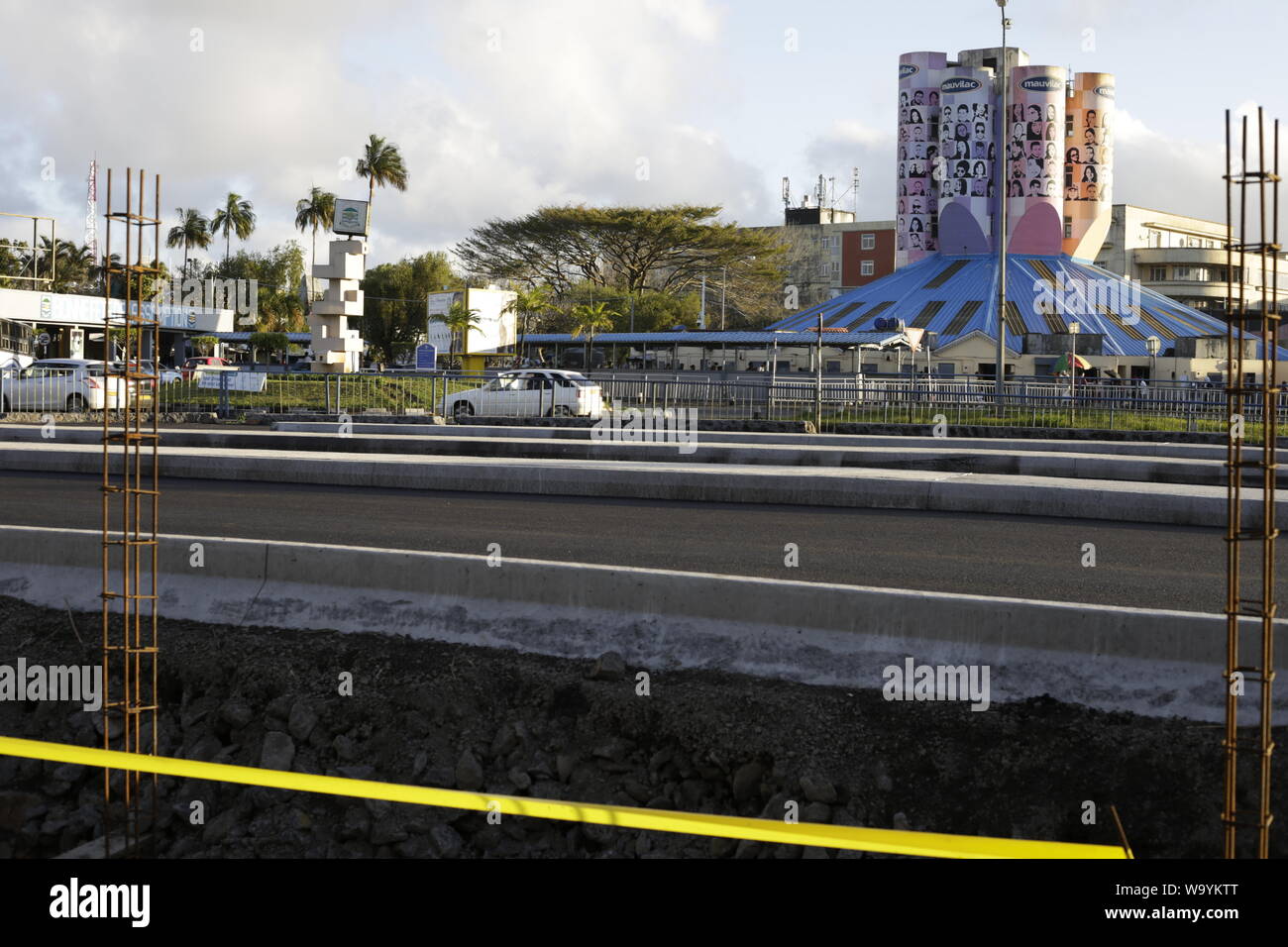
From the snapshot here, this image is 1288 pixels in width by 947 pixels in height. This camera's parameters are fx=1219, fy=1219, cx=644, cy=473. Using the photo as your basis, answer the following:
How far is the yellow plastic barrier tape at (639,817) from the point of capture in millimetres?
4871

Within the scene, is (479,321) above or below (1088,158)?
below

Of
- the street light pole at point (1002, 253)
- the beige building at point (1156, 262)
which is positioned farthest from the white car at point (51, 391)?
the beige building at point (1156, 262)

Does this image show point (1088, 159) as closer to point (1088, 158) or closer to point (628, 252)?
point (1088, 158)

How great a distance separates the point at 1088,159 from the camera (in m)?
77.7

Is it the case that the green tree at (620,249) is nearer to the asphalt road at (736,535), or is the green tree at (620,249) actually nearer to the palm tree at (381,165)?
the palm tree at (381,165)

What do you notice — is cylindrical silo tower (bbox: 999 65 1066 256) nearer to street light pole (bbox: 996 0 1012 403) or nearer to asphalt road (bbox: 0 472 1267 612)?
street light pole (bbox: 996 0 1012 403)

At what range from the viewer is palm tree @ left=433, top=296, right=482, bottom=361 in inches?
2758

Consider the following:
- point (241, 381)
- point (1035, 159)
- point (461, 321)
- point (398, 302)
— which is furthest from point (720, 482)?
point (398, 302)

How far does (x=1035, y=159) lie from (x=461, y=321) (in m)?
36.4

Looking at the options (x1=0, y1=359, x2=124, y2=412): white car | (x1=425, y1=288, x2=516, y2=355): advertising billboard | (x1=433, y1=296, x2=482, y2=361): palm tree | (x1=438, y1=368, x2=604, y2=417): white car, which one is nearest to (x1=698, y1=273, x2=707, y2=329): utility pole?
(x1=425, y1=288, x2=516, y2=355): advertising billboard

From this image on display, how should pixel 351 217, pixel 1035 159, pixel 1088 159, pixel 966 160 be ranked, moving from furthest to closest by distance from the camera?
pixel 1088 159
pixel 1035 159
pixel 966 160
pixel 351 217
